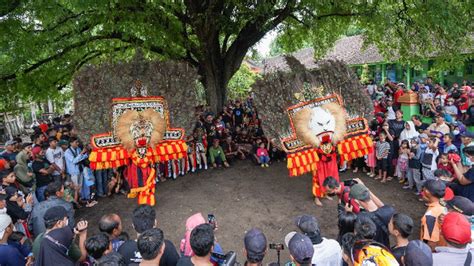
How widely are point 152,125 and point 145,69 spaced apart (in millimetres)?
1240

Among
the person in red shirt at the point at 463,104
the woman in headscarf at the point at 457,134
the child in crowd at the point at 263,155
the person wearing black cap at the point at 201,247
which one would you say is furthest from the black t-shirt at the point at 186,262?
the person in red shirt at the point at 463,104

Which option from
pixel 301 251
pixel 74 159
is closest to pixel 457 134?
pixel 301 251

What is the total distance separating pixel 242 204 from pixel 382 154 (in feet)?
10.9

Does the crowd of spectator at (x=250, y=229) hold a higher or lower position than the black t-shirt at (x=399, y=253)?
higher

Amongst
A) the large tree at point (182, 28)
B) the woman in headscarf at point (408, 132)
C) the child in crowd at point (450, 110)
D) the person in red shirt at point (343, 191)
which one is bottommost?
the person in red shirt at point (343, 191)

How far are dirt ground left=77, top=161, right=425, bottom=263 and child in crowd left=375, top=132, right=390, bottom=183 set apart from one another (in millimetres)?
260

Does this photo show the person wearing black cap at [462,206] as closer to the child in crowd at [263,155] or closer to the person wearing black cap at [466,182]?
the person wearing black cap at [466,182]

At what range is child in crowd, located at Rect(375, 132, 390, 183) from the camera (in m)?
7.89

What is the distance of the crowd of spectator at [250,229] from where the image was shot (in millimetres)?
3053

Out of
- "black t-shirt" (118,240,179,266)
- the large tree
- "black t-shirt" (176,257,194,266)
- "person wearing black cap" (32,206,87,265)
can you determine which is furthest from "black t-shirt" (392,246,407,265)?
the large tree

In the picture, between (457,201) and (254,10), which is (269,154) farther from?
(457,201)

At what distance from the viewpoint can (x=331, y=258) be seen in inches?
135

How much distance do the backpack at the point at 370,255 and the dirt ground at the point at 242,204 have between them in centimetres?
255

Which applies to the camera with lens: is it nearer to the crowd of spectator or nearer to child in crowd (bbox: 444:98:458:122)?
the crowd of spectator
